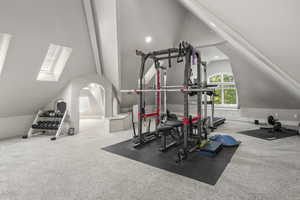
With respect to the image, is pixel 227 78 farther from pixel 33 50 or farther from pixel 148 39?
pixel 33 50

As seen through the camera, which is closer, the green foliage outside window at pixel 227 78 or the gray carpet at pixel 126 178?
the gray carpet at pixel 126 178

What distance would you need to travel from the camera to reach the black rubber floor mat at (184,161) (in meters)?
2.20

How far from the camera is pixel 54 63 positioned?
14.7 feet

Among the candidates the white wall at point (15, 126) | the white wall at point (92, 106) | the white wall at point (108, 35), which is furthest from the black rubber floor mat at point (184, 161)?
the white wall at point (92, 106)

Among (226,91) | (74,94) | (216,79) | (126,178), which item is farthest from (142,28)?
(226,91)

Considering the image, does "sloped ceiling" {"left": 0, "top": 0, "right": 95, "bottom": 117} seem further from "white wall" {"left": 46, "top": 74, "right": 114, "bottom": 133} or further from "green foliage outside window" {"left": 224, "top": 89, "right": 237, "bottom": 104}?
"green foliage outside window" {"left": 224, "top": 89, "right": 237, "bottom": 104}

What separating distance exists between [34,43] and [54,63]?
1277mm

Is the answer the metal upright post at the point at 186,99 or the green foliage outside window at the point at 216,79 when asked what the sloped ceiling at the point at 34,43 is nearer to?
the metal upright post at the point at 186,99

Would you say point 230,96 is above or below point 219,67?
below

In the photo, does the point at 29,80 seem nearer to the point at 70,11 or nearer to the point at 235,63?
the point at 70,11

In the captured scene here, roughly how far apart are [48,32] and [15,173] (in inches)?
115

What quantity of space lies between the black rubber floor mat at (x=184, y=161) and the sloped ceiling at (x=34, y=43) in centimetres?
285

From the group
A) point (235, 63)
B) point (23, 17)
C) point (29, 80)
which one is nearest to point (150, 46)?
point (235, 63)

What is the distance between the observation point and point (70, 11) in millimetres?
3355
